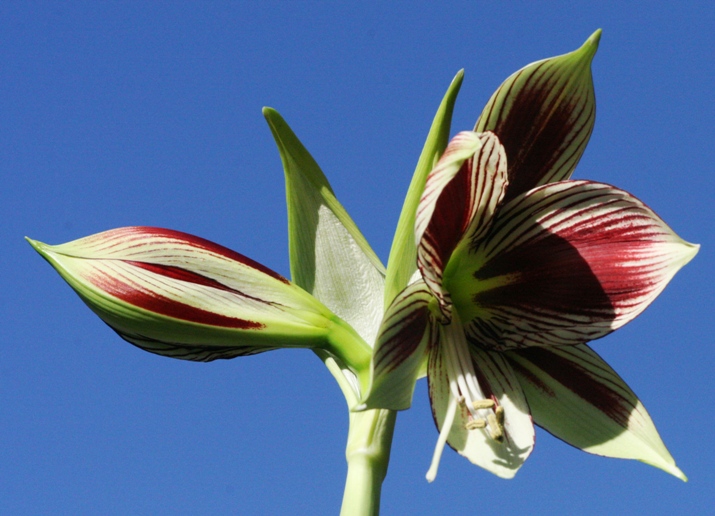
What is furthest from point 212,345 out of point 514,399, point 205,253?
point 514,399

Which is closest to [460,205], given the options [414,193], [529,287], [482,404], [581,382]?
[414,193]

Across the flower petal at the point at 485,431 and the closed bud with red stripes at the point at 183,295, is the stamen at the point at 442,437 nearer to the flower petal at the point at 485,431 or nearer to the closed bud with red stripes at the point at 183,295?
the flower petal at the point at 485,431

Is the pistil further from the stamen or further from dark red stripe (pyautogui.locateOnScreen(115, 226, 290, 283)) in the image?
dark red stripe (pyautogui.locateOnScreen(115, 226, 290, 283))

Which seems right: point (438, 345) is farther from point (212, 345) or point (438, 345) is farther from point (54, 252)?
point (54, 252)

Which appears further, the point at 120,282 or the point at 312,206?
the point at 312,206

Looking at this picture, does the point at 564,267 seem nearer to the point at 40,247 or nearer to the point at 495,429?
the point at 495,429

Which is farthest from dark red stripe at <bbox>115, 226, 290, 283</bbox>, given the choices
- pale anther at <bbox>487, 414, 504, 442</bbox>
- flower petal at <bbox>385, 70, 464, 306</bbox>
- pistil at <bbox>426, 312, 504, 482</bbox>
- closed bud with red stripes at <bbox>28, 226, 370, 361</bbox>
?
pale anther at <bbox>487, 414, 504, 442</bbox>

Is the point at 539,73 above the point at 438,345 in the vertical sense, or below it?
above
